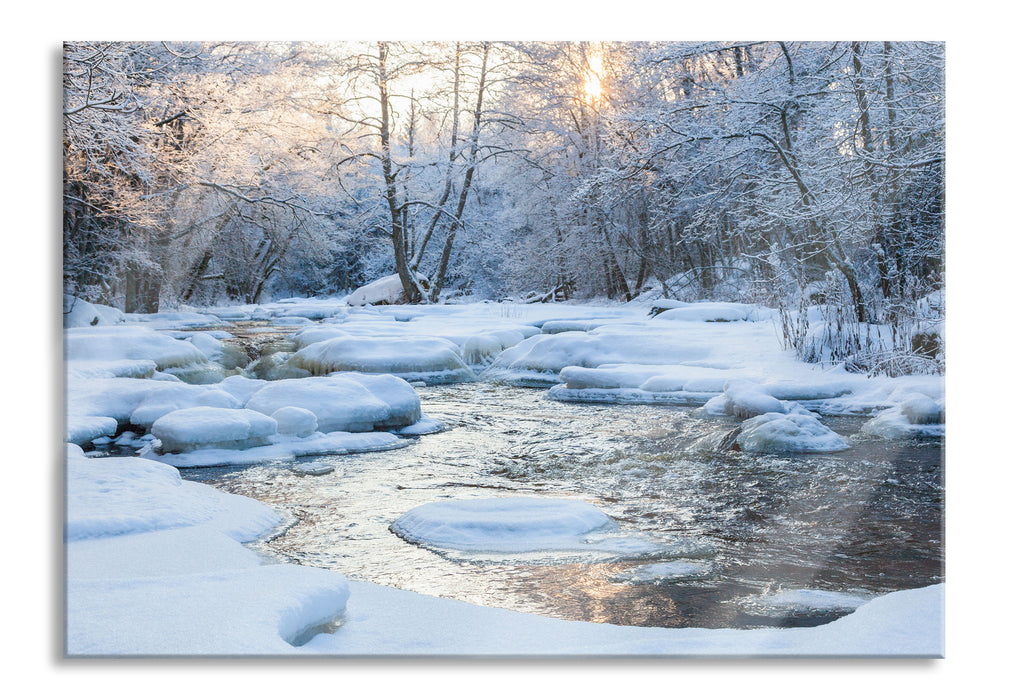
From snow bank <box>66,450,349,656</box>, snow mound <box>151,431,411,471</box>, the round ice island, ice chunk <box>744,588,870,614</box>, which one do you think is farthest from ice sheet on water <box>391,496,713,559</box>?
snow mound <box>151,431,411,471</box>

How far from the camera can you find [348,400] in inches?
135

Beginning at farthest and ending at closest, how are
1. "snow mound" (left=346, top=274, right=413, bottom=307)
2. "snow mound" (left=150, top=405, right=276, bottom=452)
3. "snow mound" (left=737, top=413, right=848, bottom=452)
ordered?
"snow mound" (left=346, top=274, right=413, bottom=307) < "snow mound" (left=737, top=413, right=848, bottom=452) < "snow mound" (left=150, top=405, right=276, bottom=452)

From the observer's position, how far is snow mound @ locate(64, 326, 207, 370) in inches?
105

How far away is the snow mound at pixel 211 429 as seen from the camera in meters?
2.87

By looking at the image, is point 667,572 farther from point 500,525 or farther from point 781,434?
point 781,434

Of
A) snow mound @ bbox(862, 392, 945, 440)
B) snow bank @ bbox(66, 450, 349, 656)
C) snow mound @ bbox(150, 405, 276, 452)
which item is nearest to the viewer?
snow bank @ bbox(66, 450, 349, 656)

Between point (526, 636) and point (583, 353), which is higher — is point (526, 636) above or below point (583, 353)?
below

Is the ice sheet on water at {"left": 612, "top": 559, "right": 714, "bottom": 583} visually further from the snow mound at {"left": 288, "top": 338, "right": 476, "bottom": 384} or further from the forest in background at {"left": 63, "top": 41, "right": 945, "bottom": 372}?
the snow mound at {"left": 288, "top": 338, "right": 476, "bottom": 384}

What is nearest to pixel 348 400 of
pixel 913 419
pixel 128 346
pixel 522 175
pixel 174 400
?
pixel 174 400

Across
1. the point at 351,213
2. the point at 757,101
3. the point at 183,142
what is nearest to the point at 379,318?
the point at 351,213

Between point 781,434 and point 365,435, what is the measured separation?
5.54 feet

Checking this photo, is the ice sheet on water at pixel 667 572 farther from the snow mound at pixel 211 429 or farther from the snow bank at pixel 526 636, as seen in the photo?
the snow mound at pixel 211 429

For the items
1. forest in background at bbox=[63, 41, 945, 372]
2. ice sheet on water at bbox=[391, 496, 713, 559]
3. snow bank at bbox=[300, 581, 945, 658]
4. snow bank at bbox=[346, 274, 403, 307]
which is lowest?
snow bank at bbox=[300, 581, 945, 658]

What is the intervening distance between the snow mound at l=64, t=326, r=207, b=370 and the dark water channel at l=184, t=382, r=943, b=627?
1.42ft
